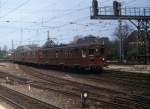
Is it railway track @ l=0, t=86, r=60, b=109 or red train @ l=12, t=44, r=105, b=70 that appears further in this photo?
red train @ l=12, t=44, r=105, b=70

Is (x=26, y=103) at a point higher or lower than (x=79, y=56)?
lower

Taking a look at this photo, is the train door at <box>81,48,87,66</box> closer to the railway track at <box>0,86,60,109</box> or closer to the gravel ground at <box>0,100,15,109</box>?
the railway track at <box>0,86,60,109</box>

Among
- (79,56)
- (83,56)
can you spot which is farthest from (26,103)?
(79,56)

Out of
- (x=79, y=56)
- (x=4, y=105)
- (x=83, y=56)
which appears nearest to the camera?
(x=4, y=105)

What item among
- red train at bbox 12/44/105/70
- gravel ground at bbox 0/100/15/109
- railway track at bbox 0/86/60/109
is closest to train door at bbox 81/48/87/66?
red train at bbox 12/44/105/70

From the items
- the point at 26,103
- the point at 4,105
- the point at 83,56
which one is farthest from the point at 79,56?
the point at 4,105

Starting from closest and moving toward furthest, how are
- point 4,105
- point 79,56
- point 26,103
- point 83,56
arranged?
point 4,105
point 26,103
point 83,56
point 79,56

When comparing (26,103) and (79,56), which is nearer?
(26,103)

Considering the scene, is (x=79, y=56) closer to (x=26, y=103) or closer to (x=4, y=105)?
(x=26, y=103)

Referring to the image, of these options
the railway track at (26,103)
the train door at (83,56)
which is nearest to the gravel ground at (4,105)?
the railway track at (26,103)

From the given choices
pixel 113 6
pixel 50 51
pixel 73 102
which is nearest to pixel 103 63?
pixel 113 6

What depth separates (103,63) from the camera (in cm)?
3884

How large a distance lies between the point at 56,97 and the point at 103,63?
655 inches

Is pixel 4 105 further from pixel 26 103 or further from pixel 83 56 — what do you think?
pixel 83 56
